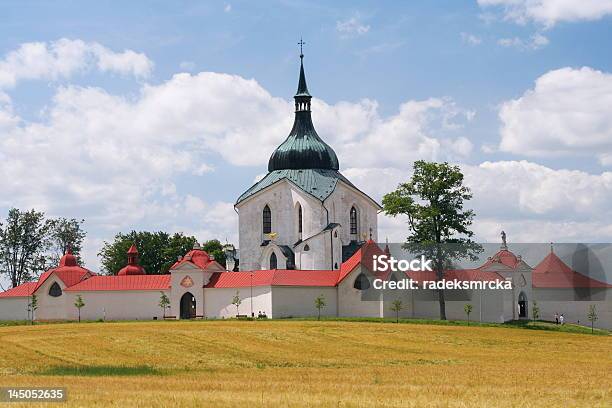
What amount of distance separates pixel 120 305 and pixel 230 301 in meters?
11.9

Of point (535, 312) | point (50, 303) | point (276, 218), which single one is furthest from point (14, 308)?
point (535, 312)

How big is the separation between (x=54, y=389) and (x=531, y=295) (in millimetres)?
74226

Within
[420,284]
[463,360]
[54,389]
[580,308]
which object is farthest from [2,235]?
[54,389]

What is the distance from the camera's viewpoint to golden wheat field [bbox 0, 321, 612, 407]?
33281 mm

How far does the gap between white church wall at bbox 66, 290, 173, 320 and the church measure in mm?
101

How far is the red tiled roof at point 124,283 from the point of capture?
4087 inches

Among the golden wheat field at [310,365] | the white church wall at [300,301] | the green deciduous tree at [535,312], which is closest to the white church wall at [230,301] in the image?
the white church wall at [300,301]

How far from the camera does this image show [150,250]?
14350 centimetres

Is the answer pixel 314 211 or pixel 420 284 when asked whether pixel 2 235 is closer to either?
pixel 314 211

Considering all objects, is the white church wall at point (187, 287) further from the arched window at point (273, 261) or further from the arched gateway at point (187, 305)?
the arched window at point (273, 261)

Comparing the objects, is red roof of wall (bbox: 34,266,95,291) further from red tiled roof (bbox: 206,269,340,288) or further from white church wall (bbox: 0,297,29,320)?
red tiled roof (bbox: 206,269,340,288)

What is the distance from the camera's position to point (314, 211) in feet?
362

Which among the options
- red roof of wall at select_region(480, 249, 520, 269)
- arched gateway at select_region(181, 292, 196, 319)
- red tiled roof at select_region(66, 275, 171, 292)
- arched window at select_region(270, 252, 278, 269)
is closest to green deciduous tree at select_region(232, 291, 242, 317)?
arched gateway at select_region(181, 292, 196, 319)

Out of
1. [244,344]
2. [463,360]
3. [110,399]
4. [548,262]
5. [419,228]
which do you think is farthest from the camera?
[548,262]
